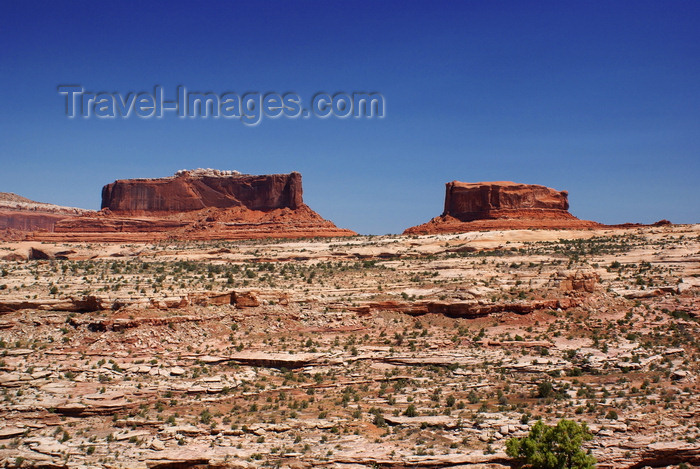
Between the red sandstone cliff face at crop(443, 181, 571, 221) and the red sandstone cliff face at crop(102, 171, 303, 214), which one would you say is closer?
the red sandstone cliff face at crop(443, 181, 571, 221)

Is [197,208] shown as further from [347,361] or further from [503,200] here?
[347,361]

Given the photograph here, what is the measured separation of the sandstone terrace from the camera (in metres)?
18.1

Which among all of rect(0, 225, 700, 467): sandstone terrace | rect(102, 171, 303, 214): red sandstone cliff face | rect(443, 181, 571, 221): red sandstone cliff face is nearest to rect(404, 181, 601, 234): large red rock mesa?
rect(443, 181, 571, 221): red sandstone cliff face

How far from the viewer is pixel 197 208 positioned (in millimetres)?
77625

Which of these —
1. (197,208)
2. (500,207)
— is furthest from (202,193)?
(500,207)

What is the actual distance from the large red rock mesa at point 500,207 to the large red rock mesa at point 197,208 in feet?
36.0

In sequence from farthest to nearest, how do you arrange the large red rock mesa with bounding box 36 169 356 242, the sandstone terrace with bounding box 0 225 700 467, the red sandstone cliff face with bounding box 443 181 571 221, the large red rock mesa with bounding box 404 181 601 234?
1. the large red rock mesa with bounding box 36 169 356 242
2. the red sandstone cliff face with bounding box 443 181 571 221
3. the large red rock mesa with bounding box 404 181 601 234
4. the sandstone terrace with bounding box 0 225 700 467

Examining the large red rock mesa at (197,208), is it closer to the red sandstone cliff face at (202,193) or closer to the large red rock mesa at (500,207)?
the red sandstone cliff face at (202,193)

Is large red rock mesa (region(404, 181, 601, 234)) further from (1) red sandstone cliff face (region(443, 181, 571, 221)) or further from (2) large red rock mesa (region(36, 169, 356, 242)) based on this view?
(2) large red rock mesa (region(36, 169, 356, 242))

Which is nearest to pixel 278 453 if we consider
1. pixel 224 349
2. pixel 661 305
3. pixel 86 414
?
pixel 86 414

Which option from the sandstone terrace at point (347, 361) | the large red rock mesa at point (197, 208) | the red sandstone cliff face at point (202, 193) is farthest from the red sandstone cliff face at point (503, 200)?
the sandstone terrace at point (347, 361)

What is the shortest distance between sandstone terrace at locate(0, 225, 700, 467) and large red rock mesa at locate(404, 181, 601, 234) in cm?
2333

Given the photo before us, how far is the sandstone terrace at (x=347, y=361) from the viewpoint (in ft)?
59.4

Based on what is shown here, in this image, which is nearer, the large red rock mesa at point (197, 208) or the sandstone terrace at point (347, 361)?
the sandstone terrace at point (347, 361)
